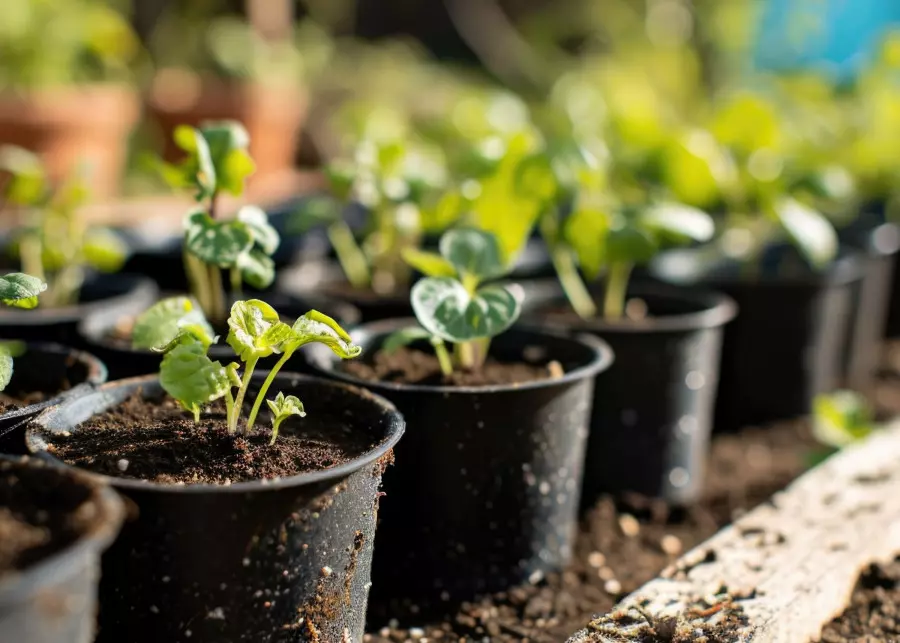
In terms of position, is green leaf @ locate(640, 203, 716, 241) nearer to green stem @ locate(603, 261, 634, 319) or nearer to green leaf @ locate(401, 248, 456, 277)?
green stem @ locate(603, 261, 634, 319)

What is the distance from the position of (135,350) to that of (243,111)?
3.21 metres

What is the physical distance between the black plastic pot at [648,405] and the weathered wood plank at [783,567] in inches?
10.7

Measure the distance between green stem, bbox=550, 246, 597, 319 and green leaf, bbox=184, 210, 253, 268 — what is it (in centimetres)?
93

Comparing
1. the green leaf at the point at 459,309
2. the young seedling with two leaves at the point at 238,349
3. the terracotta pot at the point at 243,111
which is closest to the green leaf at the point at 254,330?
the young seedling with two leaves at the point at 238,349

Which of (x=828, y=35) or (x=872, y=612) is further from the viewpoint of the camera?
(x=828, y=35)

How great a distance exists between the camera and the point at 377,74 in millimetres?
6258

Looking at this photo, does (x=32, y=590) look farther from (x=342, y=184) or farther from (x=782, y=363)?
(x=782, y=363)

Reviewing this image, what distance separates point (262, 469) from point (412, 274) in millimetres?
1322

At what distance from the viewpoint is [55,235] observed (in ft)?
6.64

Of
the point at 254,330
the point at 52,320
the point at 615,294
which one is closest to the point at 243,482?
the point at 254,330

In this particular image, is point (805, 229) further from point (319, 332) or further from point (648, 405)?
point (319, 332)

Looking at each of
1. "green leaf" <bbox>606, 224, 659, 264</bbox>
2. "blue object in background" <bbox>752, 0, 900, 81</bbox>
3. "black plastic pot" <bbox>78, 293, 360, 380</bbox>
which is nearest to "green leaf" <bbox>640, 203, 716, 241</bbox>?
"green leaf" <bbox>606, 224, 659, 264</bbox>

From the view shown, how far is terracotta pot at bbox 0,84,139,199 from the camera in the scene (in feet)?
12.0

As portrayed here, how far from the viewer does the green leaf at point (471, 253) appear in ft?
4.98
